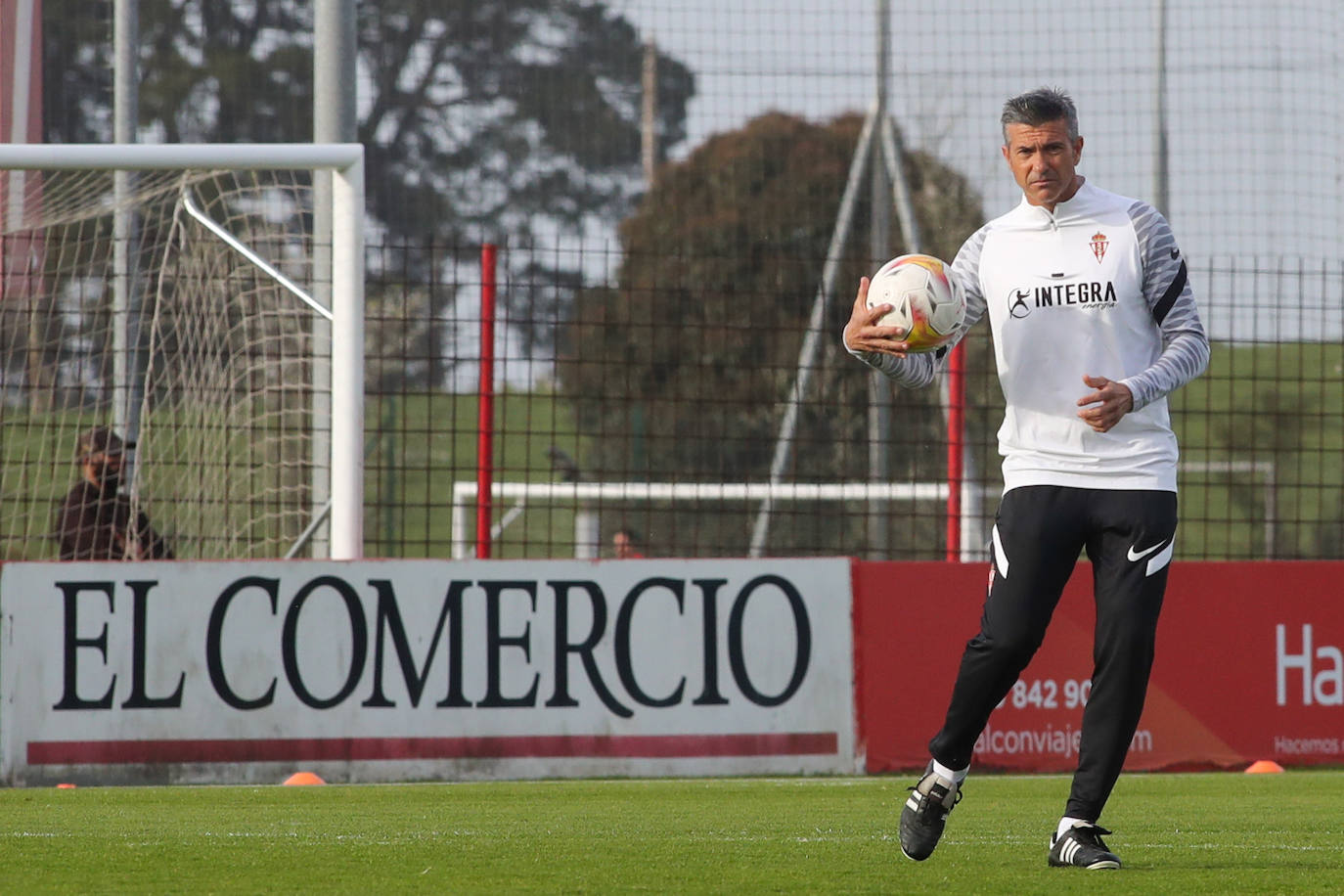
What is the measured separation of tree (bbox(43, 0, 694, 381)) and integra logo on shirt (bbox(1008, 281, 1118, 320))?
Answer: 16119mm

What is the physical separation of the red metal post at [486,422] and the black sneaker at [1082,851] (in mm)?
4814

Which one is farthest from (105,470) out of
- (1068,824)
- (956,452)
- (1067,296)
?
(1068,824)

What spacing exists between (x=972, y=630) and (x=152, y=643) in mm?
3844

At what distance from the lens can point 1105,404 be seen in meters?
Result: 4.51

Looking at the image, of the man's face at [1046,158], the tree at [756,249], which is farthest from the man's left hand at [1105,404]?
the tree at [756,249]

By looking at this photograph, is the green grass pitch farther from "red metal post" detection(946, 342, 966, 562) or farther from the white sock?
"red metal post" detection(946, 342, 966, 562)

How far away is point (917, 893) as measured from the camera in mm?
4152

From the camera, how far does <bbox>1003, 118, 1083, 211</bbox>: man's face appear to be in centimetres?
478

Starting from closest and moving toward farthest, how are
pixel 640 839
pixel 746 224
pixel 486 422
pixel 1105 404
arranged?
pixel 1105 404, pixel 640 839, pixel 486 422, pixel 746 224

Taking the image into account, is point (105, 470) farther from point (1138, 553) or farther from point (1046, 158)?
point (1138, 553)

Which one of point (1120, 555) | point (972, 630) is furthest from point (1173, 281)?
point (972, 630)

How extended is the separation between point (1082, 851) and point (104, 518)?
6.13 meters

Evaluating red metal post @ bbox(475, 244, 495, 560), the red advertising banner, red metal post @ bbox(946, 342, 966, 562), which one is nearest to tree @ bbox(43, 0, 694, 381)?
red metal post @ bbox(946, 342, 966, 562)

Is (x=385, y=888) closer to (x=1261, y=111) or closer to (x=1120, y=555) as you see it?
(x=1120, y=555)
